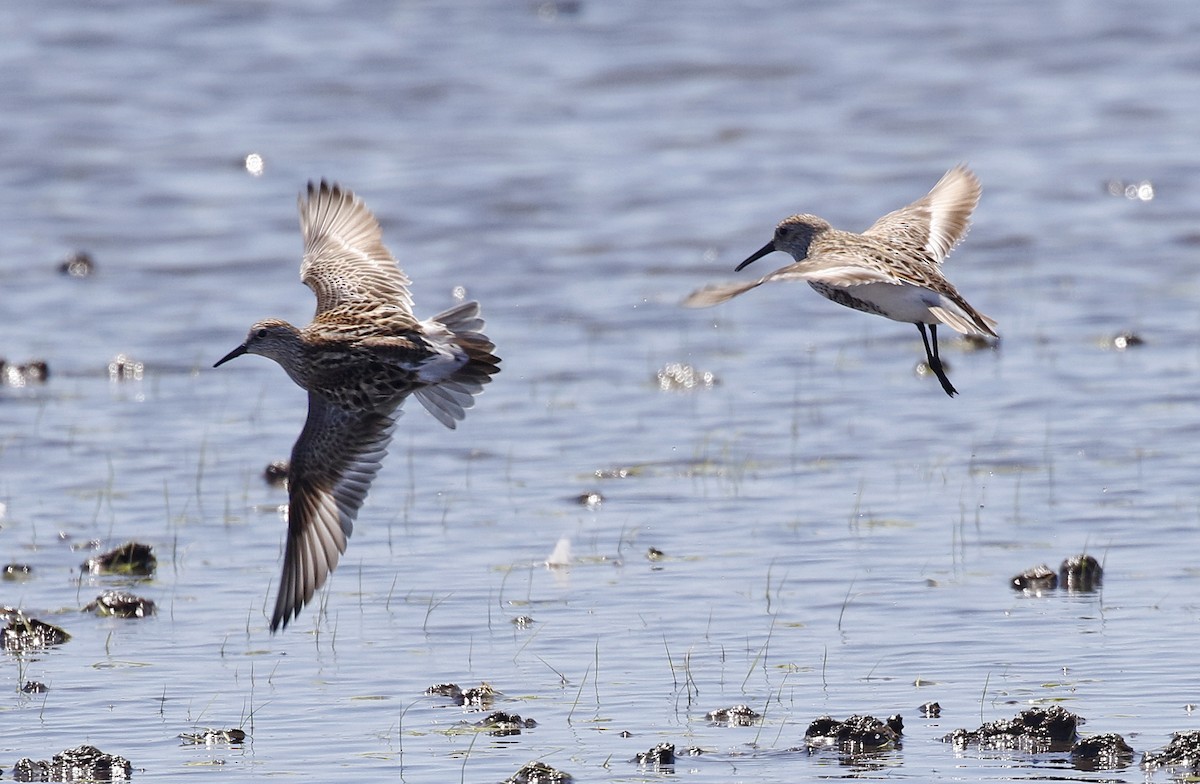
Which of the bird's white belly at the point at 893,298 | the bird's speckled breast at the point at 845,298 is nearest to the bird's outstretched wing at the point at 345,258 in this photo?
the bird's speckled breast at the point at 845,298

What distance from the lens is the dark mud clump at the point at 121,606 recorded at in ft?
29.5

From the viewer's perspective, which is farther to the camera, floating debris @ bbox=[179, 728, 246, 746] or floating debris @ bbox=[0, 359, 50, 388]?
floating debris @ bbox=[0, 359, 50, 388]

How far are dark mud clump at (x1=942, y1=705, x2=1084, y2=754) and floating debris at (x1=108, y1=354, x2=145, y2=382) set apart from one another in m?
8.17

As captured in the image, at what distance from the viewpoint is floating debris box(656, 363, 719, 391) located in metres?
13.4

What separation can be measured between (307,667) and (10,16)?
21.1m

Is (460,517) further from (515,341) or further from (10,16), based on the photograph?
(10,16)

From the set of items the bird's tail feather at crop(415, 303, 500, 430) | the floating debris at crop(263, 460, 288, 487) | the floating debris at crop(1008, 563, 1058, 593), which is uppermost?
the bird's tail feather at crop(415, 303, 500, 430)

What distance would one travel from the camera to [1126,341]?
45.1ft

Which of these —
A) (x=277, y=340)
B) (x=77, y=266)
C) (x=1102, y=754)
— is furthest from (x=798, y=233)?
(x=77, y=266)

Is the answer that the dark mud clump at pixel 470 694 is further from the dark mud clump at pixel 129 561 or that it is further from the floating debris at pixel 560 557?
the dark mud clump at pixel 129 561

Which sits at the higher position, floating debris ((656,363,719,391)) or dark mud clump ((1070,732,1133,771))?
floating debris ((656,363,719,391))

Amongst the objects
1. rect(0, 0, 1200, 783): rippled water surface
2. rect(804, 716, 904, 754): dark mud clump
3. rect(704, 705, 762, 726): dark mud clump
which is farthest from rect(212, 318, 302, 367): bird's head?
rect(804, 716, 904, 754): dark mud clump

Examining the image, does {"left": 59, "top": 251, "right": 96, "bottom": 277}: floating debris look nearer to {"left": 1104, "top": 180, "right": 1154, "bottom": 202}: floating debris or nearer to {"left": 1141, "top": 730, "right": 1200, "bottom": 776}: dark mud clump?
{"left": 1104, "top": 180, "right": 1154, "bottom": 202}: floating debris

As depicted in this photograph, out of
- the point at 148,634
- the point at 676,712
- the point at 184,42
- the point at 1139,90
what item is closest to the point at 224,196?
the point at 184,42
